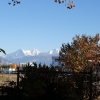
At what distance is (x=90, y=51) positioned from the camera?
21031mm

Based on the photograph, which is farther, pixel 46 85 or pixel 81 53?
pixel 81 53

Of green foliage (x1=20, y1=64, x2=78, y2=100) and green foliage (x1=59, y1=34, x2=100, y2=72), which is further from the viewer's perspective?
green foliage (x1=59, y1=34, x2=100, y2=72)

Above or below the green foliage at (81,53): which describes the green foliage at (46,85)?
below

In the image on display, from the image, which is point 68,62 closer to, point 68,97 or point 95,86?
point 95,86

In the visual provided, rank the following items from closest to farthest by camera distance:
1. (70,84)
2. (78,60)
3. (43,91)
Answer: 1. (43,91)
2. (70,84)
3. (78,60)

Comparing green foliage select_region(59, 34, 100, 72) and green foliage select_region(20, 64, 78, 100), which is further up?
green foliage select_region(59, 34, 100, 72)

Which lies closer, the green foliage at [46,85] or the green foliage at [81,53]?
the green foliage at [46,85]

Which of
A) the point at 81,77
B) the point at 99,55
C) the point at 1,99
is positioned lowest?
the point at 1,99

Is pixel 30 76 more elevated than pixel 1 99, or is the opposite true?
pixel 30 76

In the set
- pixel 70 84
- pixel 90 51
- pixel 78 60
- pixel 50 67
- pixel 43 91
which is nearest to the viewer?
pixel 43 91

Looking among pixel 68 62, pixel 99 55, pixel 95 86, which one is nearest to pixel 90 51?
pixel 99 55

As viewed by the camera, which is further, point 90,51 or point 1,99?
point 90,51

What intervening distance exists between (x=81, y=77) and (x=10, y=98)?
3298mm

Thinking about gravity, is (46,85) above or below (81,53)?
below
